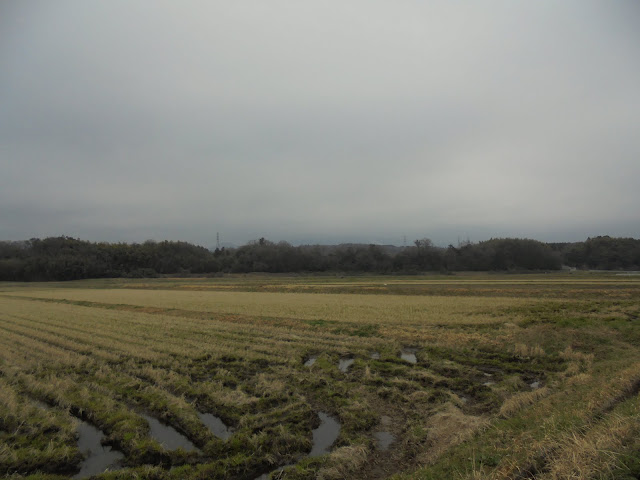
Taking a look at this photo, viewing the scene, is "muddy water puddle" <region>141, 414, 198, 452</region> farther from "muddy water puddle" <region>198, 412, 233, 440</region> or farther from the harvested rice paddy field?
"muddy water puddle" <region>198, 412, 233, 440</region>

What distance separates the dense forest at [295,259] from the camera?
99.4m

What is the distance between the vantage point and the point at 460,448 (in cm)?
652

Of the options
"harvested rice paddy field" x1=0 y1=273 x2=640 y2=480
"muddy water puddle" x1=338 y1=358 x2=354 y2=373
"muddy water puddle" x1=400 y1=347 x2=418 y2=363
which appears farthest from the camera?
"muddy water puddle" x1=400 y1=347 x2=418 y2=363

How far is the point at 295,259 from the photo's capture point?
368 feet

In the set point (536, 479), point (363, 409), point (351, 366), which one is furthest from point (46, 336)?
point (536, 479)

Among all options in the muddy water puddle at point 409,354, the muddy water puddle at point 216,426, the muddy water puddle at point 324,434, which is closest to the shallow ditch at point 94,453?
the muddy water puddle at point 216,426

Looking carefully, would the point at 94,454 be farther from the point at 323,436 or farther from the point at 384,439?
the point at 384,439

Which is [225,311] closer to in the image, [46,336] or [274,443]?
[46,336]

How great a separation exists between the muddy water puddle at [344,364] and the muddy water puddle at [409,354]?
83.6 inches

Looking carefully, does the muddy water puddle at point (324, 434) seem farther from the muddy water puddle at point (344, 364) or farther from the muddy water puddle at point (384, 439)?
the muddy water puddle at point (344, 364)

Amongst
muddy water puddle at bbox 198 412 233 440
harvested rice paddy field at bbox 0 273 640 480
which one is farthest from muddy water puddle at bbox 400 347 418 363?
muddy water puddle at bbox 198 412 233 440

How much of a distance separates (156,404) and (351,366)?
6.76 metres

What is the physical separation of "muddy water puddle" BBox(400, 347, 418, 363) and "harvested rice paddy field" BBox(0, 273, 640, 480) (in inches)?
5.2

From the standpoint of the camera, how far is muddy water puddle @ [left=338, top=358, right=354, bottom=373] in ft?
42.2
